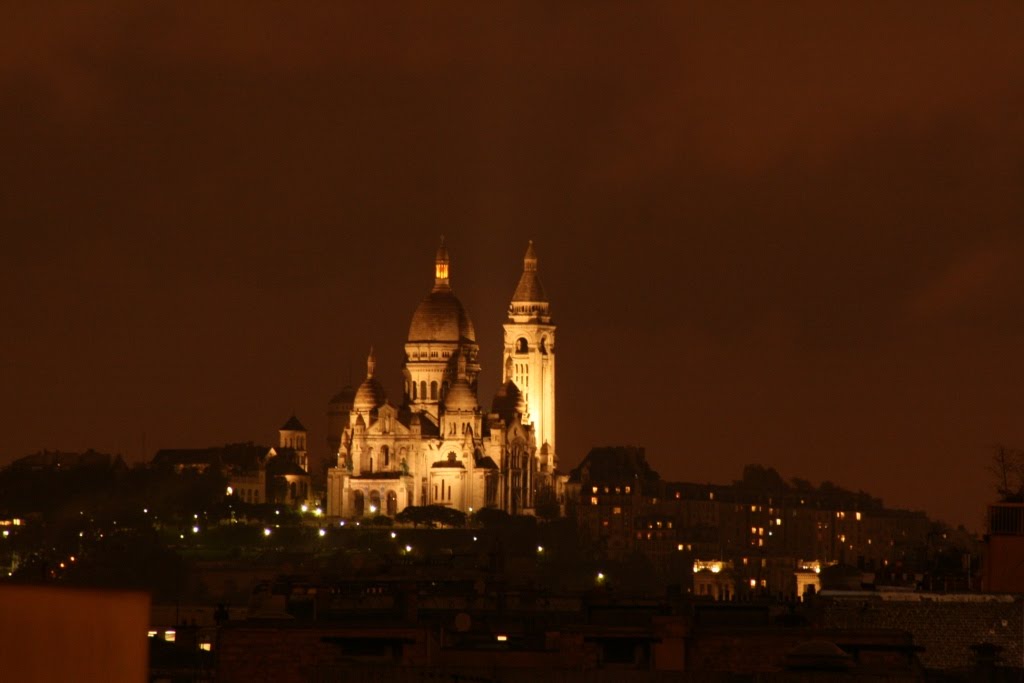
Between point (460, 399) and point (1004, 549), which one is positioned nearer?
point (1004, 549)

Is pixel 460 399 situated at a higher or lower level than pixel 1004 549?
higher

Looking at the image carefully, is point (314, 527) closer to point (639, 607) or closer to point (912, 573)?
point (912, 573)

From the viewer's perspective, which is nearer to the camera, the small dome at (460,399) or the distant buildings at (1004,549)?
the distant buildings at (1004,549)

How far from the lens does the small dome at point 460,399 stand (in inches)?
7781

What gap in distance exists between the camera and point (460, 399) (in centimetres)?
19762

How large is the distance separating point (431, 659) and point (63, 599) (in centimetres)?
1909

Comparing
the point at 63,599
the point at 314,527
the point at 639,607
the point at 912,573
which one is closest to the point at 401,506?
the point at 314,527

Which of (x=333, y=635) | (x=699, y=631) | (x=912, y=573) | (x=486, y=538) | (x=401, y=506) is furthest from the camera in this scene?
(x=401, y=506)

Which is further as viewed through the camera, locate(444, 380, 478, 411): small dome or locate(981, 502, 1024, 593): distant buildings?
locate(444, 380, 478, 411): small dome

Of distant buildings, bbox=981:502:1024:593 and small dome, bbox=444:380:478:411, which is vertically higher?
small dome, bbox=444:380:478:411

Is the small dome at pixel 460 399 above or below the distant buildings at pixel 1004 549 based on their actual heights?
above

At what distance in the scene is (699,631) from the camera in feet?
80.1

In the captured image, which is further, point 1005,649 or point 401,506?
point 401,506

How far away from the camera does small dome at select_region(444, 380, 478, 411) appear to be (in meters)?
198
